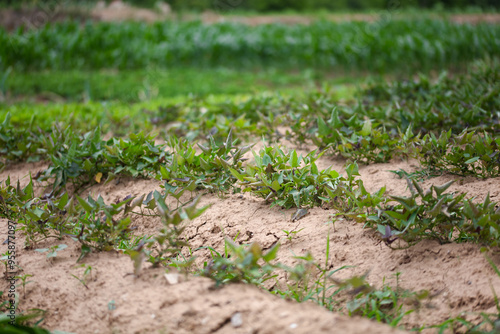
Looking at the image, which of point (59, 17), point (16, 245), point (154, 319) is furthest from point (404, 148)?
point (59, 17)

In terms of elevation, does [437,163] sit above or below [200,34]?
above

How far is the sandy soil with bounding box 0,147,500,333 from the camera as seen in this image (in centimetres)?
125

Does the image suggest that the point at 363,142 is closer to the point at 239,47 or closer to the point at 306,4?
the point at 239,47

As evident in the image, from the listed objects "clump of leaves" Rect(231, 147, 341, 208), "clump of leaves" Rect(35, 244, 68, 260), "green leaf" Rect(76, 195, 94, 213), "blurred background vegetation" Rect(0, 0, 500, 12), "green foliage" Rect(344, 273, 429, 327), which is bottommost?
"blurred background vegetation" Rect(0, 0, 500, 12)

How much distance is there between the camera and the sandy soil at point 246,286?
49.2 inches

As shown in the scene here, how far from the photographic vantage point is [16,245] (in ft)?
5.96

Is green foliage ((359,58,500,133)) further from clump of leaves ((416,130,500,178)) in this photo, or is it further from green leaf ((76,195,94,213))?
green leaf ((76,195,94,213))

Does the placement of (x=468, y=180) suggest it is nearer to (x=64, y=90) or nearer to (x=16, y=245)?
(x=16, y=245)

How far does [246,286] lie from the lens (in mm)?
1421

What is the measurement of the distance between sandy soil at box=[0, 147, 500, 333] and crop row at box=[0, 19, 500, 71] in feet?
19.3

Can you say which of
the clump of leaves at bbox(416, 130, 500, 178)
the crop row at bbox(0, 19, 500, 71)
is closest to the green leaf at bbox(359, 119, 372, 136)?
the clump of leaves at bbox(416, 130, 500, 178)

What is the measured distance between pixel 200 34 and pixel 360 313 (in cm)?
994

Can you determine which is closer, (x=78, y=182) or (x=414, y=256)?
(x=414, y=256)

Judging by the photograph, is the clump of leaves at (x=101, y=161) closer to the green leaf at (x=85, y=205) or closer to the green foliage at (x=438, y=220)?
the green leaf at (x=85, y=205)
